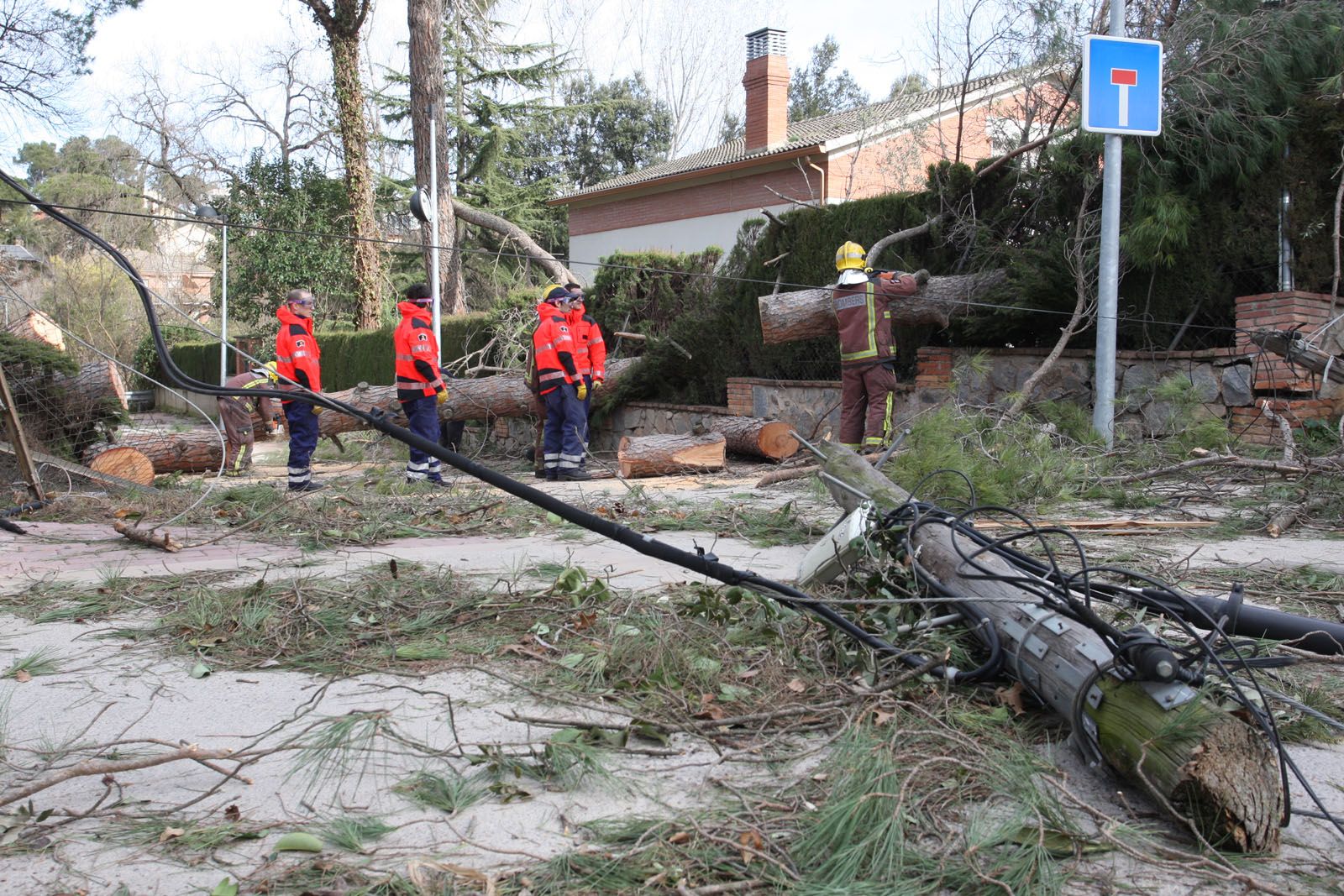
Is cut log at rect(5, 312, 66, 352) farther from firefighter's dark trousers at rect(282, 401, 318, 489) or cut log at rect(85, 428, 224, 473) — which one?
firefighter's dark trousers at rect(282, 401, 318, 489)

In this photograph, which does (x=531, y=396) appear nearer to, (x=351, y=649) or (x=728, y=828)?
(x=351, y=649)

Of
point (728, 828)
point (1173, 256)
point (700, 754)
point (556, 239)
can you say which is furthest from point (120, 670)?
point (556, 239)

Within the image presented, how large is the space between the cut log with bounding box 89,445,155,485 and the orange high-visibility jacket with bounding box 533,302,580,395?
3.99 m

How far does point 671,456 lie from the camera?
1052 cm

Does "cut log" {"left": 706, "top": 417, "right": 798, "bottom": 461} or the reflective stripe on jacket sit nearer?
the reflective stripe on jacket

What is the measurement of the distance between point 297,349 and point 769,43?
21.7 meters

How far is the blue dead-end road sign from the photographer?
312 inches

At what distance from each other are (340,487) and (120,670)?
545 cm

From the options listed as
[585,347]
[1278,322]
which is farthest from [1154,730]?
[585,347]

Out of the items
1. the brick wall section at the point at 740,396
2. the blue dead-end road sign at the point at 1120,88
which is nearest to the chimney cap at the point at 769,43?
the brick wall section at the point at 740,396

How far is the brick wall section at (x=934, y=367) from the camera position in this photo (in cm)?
1023

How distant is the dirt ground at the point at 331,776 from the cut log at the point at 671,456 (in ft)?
19.7

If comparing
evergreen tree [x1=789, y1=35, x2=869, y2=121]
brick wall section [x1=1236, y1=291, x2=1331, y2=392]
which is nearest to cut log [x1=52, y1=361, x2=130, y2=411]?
brick wall section [x1=1236, y1=291, x2=1331, y2=392]

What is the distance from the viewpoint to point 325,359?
25.1 m
